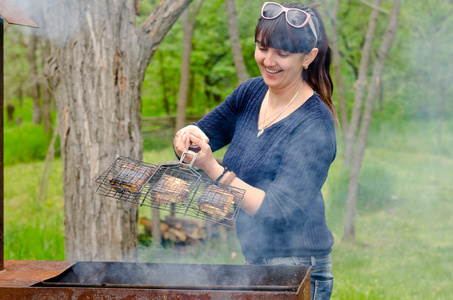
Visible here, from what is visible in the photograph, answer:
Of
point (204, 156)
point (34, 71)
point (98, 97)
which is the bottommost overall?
point (34, 71)

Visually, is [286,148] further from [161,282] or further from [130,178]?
[161,282]

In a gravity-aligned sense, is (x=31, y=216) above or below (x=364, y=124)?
below

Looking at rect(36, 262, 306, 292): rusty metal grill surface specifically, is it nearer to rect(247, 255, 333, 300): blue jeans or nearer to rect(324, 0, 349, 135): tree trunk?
rect(247, 255, 333, 300): blue jeans

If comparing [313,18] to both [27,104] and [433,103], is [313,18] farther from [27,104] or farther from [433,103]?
[27,104]

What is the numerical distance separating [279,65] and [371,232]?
5731 millimetres

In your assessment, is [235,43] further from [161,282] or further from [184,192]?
[184,192]

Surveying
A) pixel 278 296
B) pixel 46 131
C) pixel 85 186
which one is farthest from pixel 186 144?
pixel 46 131

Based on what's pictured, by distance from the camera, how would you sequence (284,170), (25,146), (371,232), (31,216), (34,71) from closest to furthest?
(284,170) → (371,232) → (31,216) → (25,146) → (34,71)

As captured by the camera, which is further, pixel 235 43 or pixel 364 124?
pixel 364 124

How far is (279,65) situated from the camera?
229 cm

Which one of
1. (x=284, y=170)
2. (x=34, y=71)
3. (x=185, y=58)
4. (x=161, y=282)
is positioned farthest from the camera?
(x=34, y=71)

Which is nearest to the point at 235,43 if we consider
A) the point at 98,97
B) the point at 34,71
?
the point at 98,97

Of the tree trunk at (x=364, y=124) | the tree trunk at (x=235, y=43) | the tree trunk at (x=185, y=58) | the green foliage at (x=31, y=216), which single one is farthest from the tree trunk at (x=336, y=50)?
the green foliage at (x=31, y=216)

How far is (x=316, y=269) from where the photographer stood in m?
2.40
